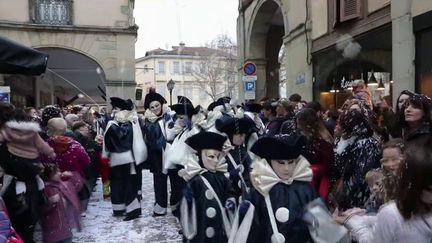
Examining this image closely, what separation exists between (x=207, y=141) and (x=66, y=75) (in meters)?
20.8

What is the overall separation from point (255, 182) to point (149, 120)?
184 inches

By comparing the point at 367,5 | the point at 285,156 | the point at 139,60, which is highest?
the point at 139,60

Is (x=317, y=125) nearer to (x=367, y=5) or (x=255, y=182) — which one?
(x=255, y=182)

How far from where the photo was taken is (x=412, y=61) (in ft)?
29.0

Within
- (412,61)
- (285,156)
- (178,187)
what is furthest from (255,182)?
(412,61)

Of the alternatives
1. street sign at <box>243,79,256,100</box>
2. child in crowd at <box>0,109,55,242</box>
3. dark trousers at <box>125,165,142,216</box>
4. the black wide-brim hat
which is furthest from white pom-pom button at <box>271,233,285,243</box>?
street sign at <box>243,79,256,100</box>

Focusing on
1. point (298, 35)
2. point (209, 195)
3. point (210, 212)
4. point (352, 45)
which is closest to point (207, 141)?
point (209, 195)

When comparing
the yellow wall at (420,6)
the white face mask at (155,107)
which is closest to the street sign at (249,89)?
the yellow wall at (420,6)

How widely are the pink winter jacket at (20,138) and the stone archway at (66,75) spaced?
46.4 ft

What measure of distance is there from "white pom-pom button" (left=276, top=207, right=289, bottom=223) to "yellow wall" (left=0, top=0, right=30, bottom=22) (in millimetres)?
18495

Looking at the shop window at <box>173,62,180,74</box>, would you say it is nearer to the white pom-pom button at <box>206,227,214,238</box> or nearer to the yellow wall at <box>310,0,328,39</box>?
the yellow wall at <box>310,0,328,39</box>

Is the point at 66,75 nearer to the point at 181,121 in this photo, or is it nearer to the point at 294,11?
the point at 294,11

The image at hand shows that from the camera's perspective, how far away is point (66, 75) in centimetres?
2362

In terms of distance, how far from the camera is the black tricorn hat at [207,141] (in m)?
4.42
